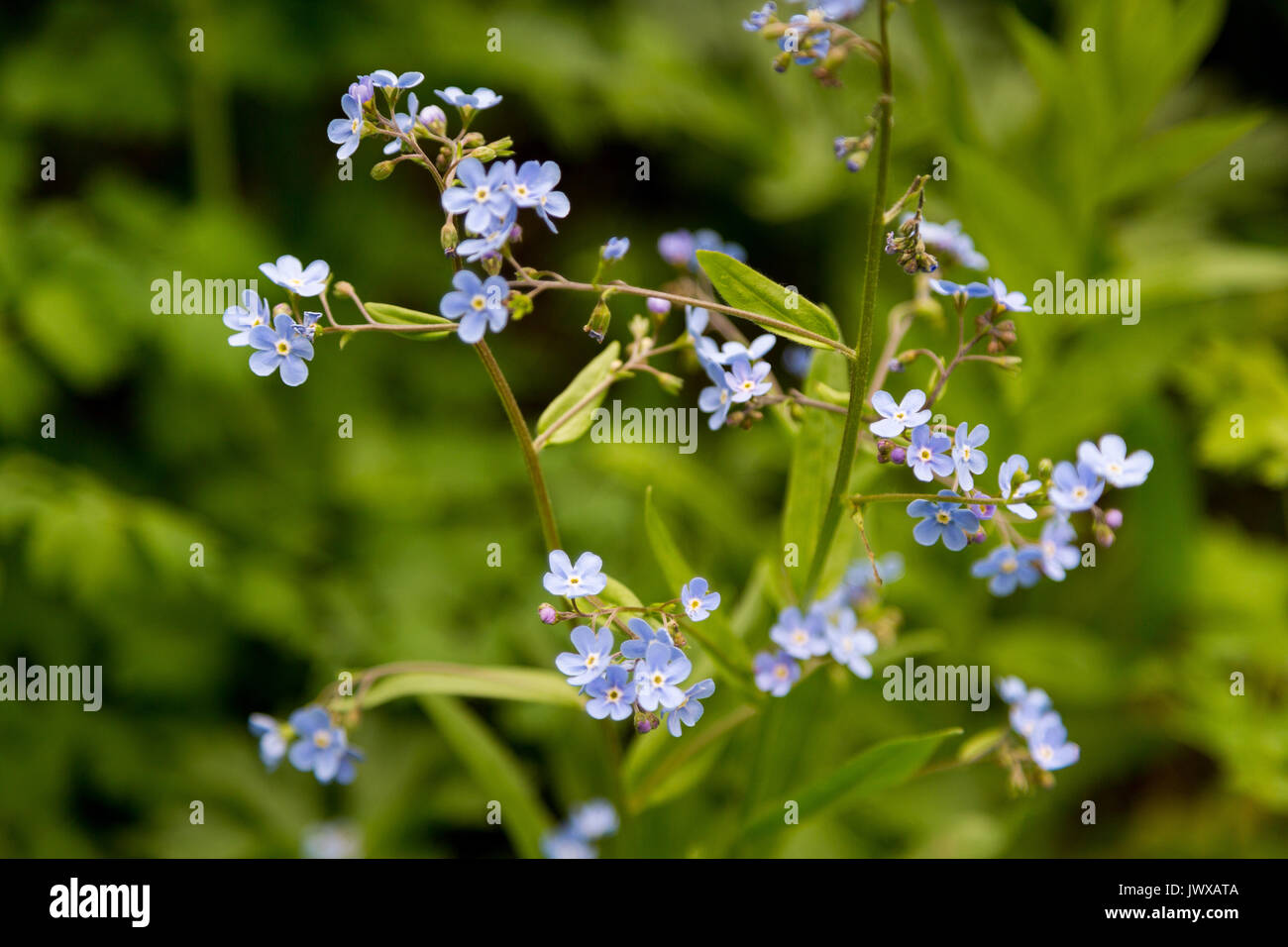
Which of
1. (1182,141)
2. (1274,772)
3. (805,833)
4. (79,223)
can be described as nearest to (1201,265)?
(1182,141)

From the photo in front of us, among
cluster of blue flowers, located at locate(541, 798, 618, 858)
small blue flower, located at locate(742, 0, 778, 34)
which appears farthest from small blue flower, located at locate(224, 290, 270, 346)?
cluster of blue flowers, located at locate(541, 798, 618, 858)

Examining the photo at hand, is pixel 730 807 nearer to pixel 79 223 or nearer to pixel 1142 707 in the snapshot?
pixel 1142 707

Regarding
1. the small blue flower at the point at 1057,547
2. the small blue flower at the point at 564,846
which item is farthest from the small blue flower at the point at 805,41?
the small blue flower at the point at 564,846

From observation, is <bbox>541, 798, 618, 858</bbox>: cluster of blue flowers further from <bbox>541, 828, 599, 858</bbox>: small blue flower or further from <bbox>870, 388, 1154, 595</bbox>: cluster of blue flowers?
<bbox>870, 388, 1154, 595</bbox>: cluster of blue flowers

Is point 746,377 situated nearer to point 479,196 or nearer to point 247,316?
point 479,196

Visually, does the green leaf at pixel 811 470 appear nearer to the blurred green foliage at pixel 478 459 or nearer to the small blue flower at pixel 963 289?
the small blue flower at pixel 963 289
